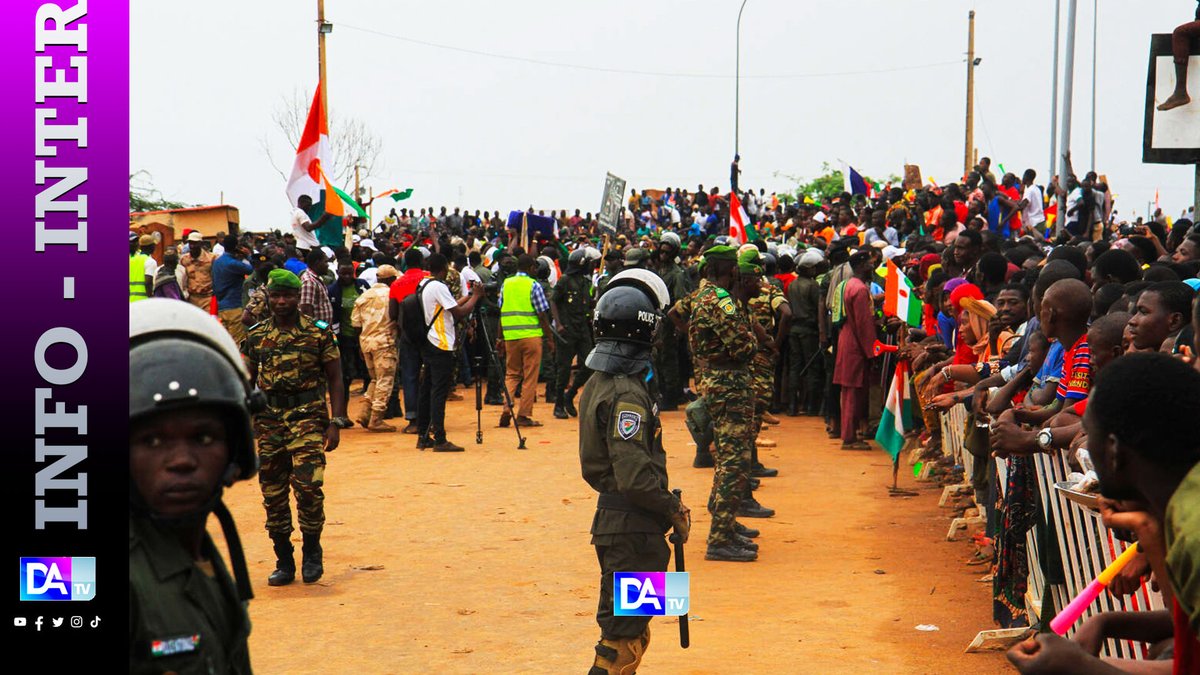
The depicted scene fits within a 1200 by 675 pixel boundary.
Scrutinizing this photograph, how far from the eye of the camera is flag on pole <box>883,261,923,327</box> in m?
12.3

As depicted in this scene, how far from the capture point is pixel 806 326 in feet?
52.7

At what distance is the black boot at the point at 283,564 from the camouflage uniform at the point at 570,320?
836 cm

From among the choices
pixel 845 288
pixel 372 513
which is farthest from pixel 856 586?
pixel 845 288

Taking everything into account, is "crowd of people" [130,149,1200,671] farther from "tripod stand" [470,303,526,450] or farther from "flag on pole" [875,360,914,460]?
"flag on pole" [875,360,914,460]

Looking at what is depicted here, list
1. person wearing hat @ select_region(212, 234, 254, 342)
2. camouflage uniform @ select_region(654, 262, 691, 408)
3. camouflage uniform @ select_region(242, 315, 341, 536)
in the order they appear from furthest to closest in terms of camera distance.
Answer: person wearing hat @ select_region(212, 234, 254, 342) < camouflage uniform @ select_region(654, 262, 691, 408) < camouflage uniform @ select_region(242, 315, 341, 536)

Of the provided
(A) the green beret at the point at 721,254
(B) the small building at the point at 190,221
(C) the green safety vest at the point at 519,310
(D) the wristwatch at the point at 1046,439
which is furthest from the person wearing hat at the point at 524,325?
(B) the small building at the point at 190,221

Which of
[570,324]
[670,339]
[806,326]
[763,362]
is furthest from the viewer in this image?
[670,339]

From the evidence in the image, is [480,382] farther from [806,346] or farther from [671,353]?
[806,346]

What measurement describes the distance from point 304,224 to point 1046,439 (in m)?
13.5

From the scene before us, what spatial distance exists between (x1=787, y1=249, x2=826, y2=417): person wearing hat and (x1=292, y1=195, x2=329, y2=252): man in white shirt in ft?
21.6

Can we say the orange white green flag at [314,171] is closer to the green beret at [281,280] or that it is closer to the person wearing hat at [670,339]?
the person wearing hat at [670,339]

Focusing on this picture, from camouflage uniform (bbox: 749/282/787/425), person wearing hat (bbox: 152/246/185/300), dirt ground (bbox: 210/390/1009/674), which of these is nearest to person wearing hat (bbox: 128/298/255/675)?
dirt ground (bbox: 210/390/1009/674)

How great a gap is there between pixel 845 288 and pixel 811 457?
76.7 inches

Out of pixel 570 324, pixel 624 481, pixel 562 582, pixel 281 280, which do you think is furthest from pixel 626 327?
pixel 570 324
